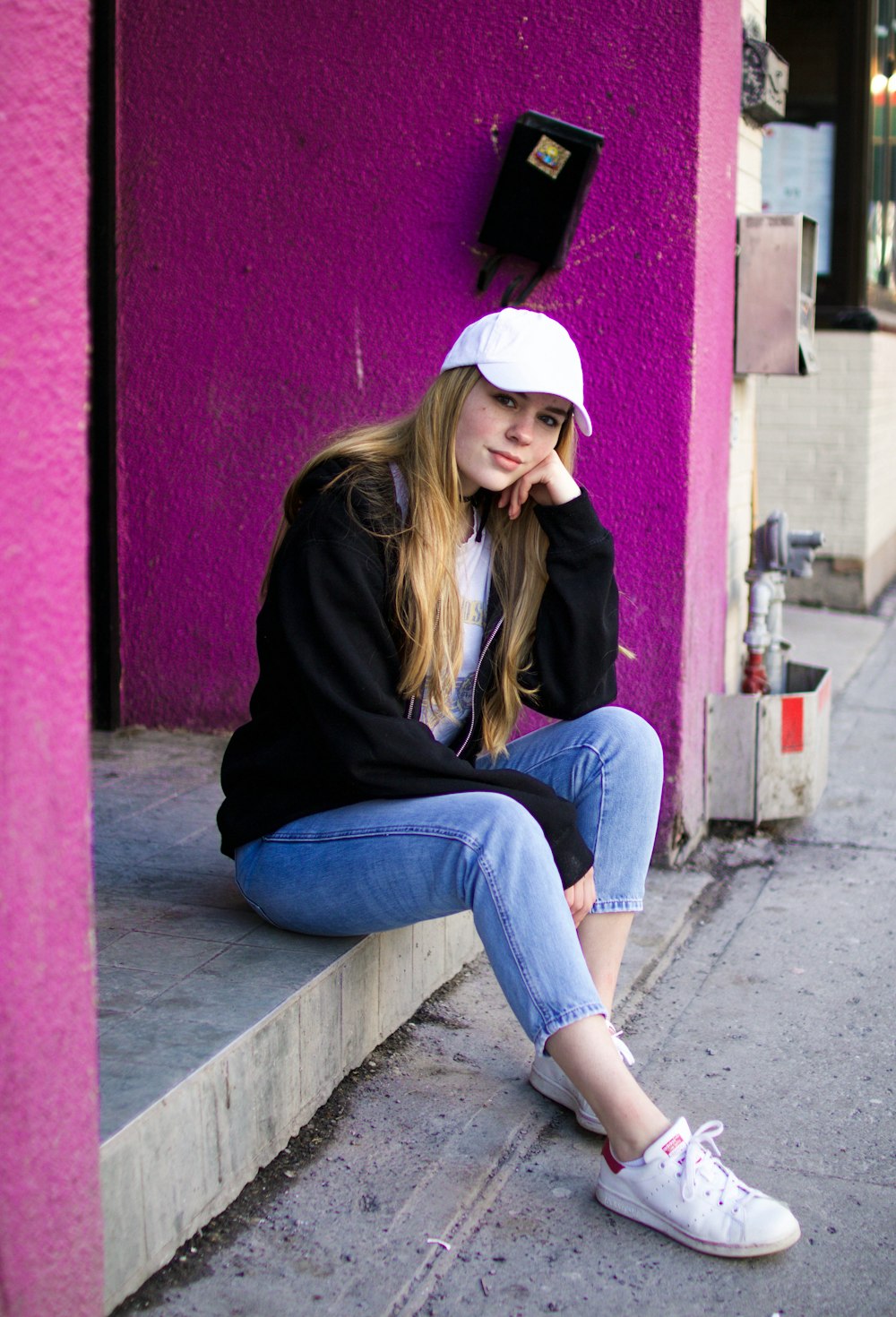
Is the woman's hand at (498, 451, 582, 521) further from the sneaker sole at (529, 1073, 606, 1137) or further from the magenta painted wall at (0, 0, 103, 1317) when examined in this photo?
the magenta painted wall at (0, 0, 103, 1317)

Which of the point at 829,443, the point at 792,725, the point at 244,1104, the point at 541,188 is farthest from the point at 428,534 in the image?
the point at 829,443

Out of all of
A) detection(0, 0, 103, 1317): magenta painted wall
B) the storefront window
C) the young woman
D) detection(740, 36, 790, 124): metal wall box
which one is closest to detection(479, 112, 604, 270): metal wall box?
detection(740, 36, 790, 124): metal wall box

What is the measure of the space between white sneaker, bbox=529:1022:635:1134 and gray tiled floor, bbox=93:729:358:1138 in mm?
412

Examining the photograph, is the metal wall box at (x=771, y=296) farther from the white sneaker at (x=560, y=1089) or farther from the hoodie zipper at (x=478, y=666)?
the white sneaker at (x=560, y=1089)

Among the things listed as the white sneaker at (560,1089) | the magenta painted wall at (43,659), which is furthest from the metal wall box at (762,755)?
the magenta painted wall at (43,659)

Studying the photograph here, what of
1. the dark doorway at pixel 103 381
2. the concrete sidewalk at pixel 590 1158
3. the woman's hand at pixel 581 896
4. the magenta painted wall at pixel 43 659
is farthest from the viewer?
the dark doorway at pixel 103 381

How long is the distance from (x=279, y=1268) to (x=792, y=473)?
5987 millimetres

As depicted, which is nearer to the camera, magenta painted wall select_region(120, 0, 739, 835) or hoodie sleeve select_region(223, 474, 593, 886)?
hoodie sleeve select_region(223, 474, 593, 886)

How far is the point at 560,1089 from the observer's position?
Answer: 8.27 feet

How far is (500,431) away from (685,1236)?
1339 mm

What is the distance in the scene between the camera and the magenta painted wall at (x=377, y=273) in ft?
11.4

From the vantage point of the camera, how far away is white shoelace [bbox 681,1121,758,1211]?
2102mm

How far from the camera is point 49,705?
148 centimetres

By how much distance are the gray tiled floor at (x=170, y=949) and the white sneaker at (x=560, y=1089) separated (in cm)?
41
